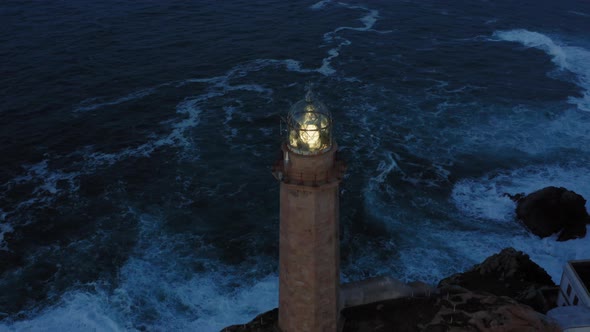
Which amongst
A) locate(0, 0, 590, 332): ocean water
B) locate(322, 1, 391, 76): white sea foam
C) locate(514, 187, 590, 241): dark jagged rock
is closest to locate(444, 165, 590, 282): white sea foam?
locate(0, 0, 590, 332): ocean water

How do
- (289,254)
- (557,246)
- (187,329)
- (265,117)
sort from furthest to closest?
(265,117), (557,246), (187,329), (289,254)

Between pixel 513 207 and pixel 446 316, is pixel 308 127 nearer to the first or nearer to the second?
pixel 446 316

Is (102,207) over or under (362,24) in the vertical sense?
under

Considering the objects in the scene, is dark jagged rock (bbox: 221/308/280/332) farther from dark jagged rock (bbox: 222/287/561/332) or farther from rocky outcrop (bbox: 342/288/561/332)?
rocky outcrop (bbox: 342/288/561/332)

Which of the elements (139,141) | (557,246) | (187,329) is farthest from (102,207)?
(557,246)

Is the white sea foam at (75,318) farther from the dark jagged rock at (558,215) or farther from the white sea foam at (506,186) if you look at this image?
the dark jagged rock at (558,215)

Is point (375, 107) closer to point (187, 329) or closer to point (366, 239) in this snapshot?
point (366, 239)

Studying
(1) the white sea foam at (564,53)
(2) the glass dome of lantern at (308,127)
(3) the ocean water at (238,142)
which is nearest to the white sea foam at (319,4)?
(3) the ocean water at (238,142)
